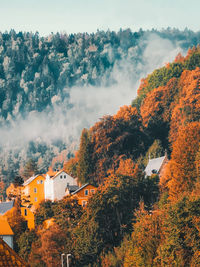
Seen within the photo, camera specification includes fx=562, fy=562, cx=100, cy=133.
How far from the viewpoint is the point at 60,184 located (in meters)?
98.9

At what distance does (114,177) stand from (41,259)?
62.8 feet

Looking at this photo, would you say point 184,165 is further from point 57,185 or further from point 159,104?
point 159,104

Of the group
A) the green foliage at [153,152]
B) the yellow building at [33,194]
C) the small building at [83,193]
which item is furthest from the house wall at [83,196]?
the green foliage at [153,152]

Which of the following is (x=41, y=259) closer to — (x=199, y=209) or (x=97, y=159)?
(x=199, y=209)

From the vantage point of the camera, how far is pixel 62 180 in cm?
9981

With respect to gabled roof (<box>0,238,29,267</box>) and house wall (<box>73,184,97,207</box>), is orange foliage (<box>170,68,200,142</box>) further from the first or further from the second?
gabled roof (<box>0,238,29,267</box>)

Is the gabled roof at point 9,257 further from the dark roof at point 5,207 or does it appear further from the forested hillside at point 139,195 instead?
the dark roof at point 5,207

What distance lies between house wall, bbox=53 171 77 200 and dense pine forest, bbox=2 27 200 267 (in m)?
3.75

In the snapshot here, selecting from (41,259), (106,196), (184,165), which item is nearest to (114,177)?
(106,196)

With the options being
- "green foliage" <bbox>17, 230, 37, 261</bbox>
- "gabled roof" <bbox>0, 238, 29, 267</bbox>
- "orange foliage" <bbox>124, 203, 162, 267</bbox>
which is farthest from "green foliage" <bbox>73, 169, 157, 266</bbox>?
"gabled roof" <bbox>0, 238, 29, 267</bbox>

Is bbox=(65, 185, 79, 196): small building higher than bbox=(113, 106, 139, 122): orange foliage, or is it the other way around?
bbox=(113, 106, 139, 122): orange foliage

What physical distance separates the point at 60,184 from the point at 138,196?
24486 mm

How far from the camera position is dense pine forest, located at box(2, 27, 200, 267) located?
168 feet

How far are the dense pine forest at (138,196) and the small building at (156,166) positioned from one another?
3003 mm
